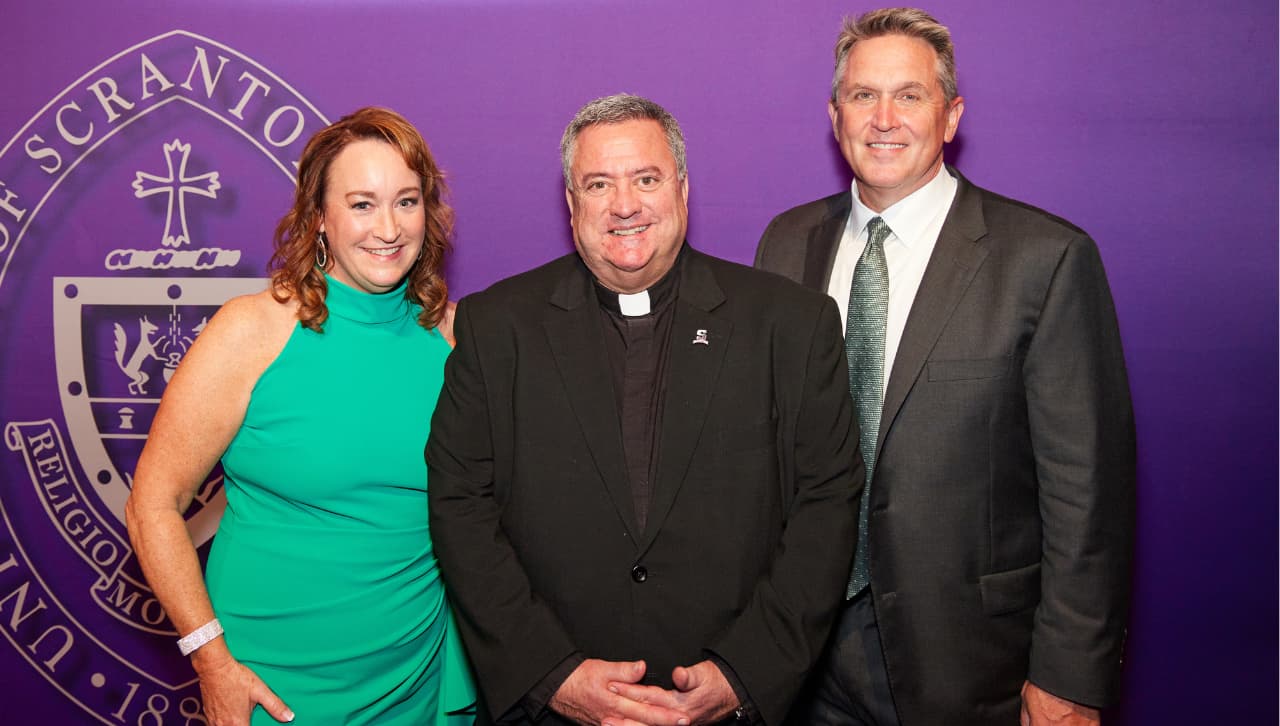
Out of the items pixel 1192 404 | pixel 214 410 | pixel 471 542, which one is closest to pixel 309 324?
pixel 214 410

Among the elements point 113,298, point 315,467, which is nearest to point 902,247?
point 315,467

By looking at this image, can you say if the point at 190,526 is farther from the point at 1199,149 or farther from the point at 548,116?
the point at 1199,149

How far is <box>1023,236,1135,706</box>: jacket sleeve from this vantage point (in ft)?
6.35

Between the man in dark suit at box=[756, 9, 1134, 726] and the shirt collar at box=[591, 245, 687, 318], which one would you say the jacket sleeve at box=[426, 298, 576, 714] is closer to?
the shirt collar at box=[591, 245, 687, 318]

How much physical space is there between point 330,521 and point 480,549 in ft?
1.45

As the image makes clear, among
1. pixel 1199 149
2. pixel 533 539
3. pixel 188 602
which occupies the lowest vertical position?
pixel 188 602

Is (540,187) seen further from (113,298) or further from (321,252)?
(113,298)

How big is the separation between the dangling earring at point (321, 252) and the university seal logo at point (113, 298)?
41.0 inches

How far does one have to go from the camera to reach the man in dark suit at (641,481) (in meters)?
1.77

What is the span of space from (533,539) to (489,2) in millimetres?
1916

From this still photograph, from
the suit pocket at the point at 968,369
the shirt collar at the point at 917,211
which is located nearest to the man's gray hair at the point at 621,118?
the shirt collar at the point at 917,211

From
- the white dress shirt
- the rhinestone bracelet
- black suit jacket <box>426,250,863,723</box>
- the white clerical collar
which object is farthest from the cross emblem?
the white dress shirt

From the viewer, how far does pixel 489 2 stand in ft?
9.74

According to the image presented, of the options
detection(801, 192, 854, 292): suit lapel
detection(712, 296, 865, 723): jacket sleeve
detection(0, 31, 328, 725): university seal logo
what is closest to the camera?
detection(712, 296, 865, 723): jacket sleeve
